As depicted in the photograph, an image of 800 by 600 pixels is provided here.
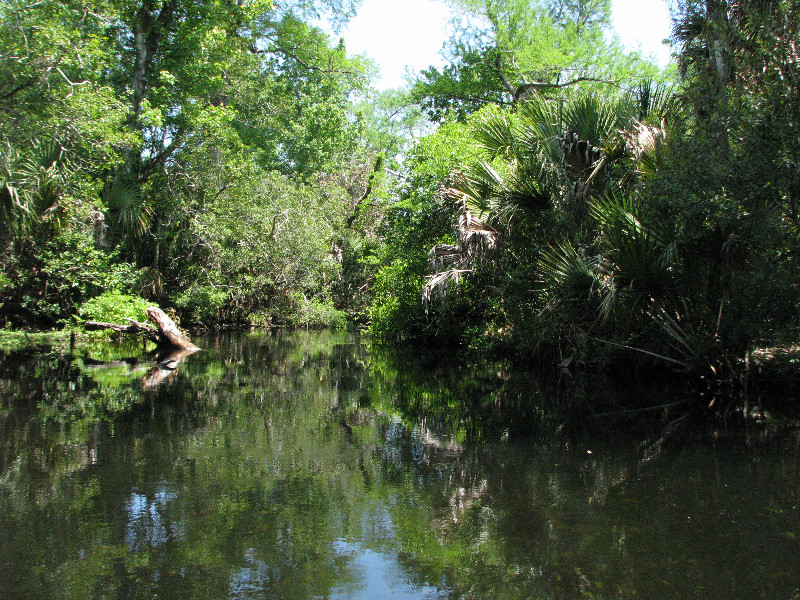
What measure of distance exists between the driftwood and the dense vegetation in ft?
3.48

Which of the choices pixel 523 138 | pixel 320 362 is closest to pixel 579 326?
pixel 523 138

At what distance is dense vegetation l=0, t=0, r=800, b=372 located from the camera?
354 inches

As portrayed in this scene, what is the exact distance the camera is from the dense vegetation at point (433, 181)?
29.5ft

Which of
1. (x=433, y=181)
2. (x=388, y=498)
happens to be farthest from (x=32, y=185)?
(x=388, y=498)

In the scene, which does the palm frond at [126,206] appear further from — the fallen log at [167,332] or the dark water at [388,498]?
the dark water at [388,498]

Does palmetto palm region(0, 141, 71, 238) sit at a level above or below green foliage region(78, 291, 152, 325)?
above

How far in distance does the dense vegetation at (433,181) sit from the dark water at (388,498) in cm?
236

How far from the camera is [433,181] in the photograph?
15867mm

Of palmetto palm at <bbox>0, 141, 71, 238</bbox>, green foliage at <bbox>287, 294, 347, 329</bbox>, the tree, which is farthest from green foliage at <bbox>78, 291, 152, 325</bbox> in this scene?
the tree

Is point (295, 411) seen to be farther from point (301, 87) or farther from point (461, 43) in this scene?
point (461, 43)

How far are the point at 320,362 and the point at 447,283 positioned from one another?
3.26 m

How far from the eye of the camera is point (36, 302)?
1744 cm

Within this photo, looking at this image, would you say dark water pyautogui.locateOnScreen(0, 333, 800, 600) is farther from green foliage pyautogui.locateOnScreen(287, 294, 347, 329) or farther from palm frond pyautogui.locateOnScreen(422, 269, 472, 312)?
green foliage pyautogui.locateOnScreen(287, 294, 347, 329)

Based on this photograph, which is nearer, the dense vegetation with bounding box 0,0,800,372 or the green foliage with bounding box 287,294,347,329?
the dense vegetation with bounding box 0,0,800,372
